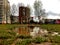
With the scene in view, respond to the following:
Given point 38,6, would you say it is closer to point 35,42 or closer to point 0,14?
point 0,14

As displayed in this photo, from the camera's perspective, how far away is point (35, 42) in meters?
8.66

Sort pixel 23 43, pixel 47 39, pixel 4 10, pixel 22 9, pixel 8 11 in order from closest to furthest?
pixel 23 43 < pixel 47 39 < pixel 22 9 < pixel 8 11 < pixel 4 10

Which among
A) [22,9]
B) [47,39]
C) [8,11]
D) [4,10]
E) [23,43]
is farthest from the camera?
[4,10]

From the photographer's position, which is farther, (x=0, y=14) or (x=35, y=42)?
(x=0, y=14)

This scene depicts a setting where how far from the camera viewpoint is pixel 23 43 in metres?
8.39

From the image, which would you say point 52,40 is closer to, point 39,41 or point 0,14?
point 39,41

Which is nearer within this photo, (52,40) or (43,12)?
(52,40)

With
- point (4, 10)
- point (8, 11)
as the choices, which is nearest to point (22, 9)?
point (8, 11)

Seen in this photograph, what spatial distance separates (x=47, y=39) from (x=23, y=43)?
1254 millimetres

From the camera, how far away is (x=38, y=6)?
146 feet

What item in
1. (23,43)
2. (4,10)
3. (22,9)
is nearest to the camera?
(23,43)

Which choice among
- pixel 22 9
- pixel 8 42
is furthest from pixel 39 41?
pixel 22 9

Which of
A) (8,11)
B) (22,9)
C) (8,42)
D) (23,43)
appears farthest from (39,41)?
(8,11)

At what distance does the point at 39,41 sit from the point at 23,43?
725 millimetres
